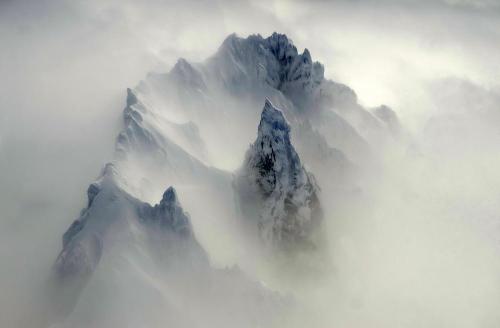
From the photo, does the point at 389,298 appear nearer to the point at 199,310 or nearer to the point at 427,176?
the point at 199,310

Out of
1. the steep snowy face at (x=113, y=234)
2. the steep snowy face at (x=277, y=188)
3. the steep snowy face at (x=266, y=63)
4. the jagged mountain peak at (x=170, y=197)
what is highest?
the steep snowy face at (x=266, y=63)

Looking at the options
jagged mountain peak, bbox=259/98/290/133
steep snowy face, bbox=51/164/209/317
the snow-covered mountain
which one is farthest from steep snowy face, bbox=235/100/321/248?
steep snowy face, bbox=51/164/209/317

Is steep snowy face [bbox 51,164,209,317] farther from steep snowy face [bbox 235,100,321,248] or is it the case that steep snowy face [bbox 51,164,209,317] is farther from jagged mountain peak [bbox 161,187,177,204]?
steep snowy face [bbox 235,100,321,248]

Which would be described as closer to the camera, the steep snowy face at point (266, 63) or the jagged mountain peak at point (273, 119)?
the jagged mountain peak at point (273, 119)

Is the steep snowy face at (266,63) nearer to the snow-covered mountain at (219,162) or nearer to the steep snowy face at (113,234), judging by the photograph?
the snow-covered mountain at (219,162)

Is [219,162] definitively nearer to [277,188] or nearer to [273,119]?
[277,188]

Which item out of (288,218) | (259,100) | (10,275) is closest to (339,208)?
(288,218)

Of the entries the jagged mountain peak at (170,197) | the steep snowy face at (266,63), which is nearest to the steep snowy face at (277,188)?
the jagged mountain peak at (170,197)
